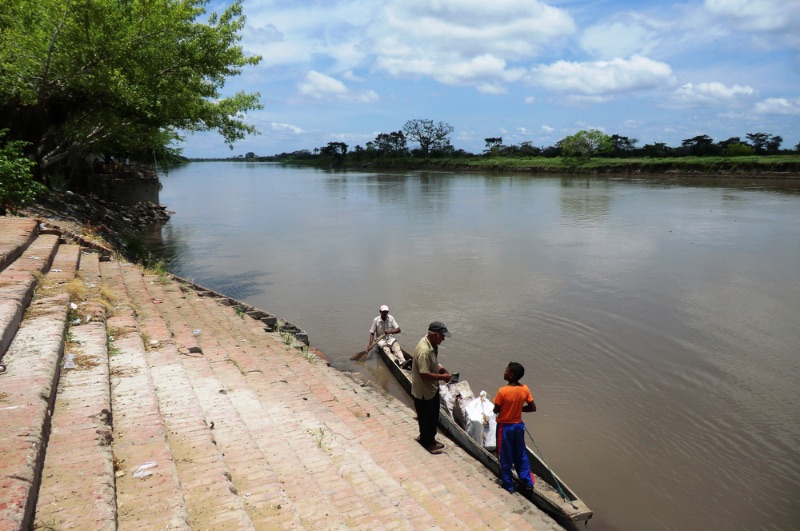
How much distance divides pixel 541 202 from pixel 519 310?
1171 inches

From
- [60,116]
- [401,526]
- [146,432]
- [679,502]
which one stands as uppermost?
[60,116]

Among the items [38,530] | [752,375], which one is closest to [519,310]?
[752,375]

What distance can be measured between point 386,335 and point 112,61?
34.0ft

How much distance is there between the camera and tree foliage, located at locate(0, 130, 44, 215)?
1218 centimetres

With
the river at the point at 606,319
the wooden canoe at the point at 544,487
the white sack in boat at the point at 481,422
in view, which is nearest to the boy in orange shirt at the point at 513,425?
the wooden canoe at the point at 544,487

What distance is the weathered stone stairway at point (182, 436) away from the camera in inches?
128

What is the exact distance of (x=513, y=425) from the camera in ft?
18.4

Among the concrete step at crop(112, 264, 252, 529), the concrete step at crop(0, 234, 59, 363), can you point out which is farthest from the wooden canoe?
the concrete step at crop(0, 234, 59, 363)

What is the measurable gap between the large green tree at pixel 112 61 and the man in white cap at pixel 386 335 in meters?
8.56

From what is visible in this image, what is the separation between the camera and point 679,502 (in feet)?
21.5

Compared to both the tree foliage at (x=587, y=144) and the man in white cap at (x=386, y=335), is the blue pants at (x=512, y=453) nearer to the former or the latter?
the man in white cap at (x=386, y=335)

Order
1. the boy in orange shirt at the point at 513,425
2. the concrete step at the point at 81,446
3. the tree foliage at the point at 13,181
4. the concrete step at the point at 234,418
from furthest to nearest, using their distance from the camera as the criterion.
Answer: the tree foliage at the point at 13,181, the boy in orange shirt at the point at 513,425, the concrete step at the point at 234,418, the concrete step at the point at 81,446

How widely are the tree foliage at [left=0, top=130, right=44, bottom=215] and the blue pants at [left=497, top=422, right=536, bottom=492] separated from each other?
12.4 metres

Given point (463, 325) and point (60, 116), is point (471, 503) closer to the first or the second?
point (463, 325)
